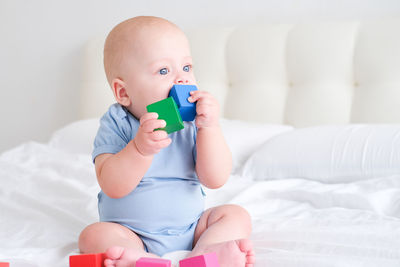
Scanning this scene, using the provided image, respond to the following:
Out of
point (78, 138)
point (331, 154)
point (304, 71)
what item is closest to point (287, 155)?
point (331, 154)

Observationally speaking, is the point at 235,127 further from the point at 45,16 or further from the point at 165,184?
the point at 45,16

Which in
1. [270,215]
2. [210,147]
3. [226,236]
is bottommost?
[270,215]

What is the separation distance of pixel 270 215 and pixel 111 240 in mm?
464

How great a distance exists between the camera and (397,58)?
5.79ft

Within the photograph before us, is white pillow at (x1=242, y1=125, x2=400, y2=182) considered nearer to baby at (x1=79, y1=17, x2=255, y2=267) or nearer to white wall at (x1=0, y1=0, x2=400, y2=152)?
baby at (x1=79, y1=17, x2=255, y2=267)

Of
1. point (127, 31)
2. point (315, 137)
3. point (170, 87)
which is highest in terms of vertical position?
point (127, 31)

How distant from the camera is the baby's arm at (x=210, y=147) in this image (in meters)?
0.81

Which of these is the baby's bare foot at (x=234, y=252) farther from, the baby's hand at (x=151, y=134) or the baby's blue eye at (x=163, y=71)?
the baby's blue eye at (x=163, y=71)

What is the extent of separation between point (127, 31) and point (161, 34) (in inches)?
2.9

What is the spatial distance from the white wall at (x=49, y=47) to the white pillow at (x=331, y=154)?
1.08 m

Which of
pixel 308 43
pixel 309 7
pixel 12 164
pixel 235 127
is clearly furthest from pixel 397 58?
pixel 12 164

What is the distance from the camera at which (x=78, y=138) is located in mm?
1997

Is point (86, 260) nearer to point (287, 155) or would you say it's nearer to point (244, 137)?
point (287, 155)

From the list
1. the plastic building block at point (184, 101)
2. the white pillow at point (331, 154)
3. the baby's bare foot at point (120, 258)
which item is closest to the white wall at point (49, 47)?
the white pillow at point (331, 154)
